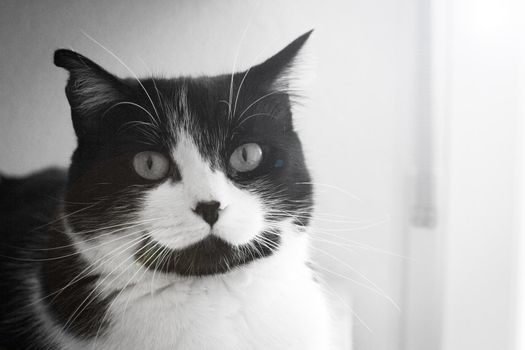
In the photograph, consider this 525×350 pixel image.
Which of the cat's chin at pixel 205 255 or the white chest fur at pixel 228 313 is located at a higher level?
the cat's chin at pixel 205 255

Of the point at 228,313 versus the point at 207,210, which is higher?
the point at 207,210

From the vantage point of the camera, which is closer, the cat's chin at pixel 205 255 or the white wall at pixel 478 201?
the cat's chin at pixel 205 255

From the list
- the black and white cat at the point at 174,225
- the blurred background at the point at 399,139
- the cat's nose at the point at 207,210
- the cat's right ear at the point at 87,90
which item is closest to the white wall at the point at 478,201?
the blurred background at the point at 399,139

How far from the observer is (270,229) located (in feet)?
2.24

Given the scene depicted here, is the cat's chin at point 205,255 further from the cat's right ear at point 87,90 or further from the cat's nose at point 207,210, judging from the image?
the cat's right ear at point 87,90

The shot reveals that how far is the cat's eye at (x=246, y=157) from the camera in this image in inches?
26.9

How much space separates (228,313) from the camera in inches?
27.3

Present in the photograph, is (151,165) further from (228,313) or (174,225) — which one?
(228,313)

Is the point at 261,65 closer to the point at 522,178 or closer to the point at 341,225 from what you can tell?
the point at 341,225

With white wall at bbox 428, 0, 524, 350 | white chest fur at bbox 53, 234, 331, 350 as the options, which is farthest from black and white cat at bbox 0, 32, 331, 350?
white wall at bbox 428, 0, 524, 350

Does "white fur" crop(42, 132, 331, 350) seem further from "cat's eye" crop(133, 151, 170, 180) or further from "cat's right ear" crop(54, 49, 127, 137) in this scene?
"cat's right ear" crop(54, 49, 127, 137)

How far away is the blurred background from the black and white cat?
39 mm

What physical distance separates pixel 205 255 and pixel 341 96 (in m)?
0.32

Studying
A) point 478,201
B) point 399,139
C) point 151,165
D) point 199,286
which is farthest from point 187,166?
point 478,201
